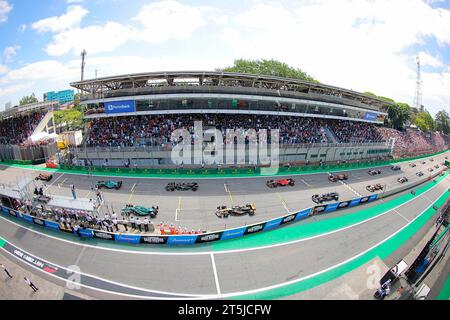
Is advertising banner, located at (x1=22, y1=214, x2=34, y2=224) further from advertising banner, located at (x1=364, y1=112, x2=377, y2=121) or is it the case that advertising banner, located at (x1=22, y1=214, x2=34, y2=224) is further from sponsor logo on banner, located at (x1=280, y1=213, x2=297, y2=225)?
advertising banner, located at (x1=364, y1=112, x2=377, y2=121)

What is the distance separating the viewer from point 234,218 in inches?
851

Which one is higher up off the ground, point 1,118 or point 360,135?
point 1,118

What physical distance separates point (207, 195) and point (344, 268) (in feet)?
49.6

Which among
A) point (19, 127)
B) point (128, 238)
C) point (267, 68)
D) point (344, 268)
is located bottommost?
point (344, 268)

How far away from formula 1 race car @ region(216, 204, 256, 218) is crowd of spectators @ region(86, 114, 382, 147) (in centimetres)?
1348

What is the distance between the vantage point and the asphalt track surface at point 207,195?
847 inches

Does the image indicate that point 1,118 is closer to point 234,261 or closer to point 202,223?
point 202,223

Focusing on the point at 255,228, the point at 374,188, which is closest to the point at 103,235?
the point at 255,228

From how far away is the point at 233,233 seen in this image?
61.9 feet

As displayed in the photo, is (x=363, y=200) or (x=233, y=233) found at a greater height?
A: (x=233, y=233)

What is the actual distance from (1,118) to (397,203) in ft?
227

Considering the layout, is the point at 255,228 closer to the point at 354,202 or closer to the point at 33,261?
the point at 354,202

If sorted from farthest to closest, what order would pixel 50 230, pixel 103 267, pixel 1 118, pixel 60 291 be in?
pixel 1 118 < pixel 50 230 < pixel 103 267 < pixel 60 291
